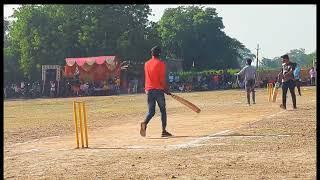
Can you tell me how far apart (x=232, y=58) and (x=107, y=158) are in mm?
61010

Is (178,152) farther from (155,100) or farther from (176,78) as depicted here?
(176,78)

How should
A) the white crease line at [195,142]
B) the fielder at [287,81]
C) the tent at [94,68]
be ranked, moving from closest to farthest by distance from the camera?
the white crease line at [195,142] → the fielder at [287,81] → the tent at [94,68]

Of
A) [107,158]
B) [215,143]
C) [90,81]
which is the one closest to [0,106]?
[107,158]

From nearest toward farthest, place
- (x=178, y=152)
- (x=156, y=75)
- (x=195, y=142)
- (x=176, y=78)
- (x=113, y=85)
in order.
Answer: (x=178, y=152), (x=195, y=142), (x=156, y=75), (x=113, y=85), (x=176, y=78)

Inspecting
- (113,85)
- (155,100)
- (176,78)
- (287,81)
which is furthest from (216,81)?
(155,100)

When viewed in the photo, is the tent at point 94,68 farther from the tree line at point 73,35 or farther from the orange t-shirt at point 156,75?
the orange t-shirt at point 156,75

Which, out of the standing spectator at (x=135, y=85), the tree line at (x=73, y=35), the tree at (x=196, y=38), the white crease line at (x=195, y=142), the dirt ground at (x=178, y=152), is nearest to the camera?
the dirt ground at (x=178, y=152)

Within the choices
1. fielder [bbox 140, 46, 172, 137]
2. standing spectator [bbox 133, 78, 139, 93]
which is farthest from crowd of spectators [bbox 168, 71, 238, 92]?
fielder [bbox 140, 46, 172, 137]

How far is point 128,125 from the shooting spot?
13875mm

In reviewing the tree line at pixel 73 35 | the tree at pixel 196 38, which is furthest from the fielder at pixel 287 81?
the tree at pixel 196 38

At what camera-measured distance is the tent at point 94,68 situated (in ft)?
135

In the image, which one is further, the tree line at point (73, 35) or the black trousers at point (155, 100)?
the tree line at point (73, 35)

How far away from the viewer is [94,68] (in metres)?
41.9

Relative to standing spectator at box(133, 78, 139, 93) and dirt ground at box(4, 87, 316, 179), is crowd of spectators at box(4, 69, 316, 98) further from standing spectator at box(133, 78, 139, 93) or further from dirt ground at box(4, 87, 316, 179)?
dirt ground at box(4, 87, 316, 179)
